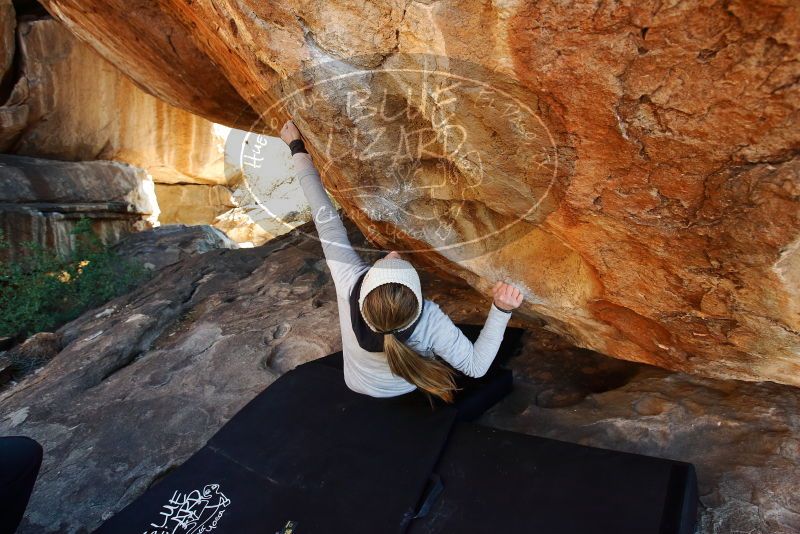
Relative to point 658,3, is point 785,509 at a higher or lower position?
lower

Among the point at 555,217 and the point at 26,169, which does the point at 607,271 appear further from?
the point at 26,169

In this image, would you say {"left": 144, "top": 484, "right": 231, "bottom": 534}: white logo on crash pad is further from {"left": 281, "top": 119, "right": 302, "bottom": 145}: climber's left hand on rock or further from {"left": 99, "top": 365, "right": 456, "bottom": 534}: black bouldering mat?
{"left": 281, "top": 119, "right": 302, "bottom": 145}: climber's left hand on rock

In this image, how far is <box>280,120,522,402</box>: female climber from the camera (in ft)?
6.01

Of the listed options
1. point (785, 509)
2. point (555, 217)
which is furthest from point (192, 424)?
point (785, 509)

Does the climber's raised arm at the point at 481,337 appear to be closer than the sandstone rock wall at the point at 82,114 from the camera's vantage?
Yes

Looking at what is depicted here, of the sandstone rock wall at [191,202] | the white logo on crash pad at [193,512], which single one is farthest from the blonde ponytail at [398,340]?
the sandstone rock wall at [191,202]

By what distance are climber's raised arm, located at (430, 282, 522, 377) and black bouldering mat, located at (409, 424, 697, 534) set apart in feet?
0.98

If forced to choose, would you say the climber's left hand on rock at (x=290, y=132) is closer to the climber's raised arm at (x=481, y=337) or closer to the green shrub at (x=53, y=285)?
the climber's raised arm at (x=481, y=337)

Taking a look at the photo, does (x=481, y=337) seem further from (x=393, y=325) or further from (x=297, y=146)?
(x=297, y=146)

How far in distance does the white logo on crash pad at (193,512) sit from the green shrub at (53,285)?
139 inches

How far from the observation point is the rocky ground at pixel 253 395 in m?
1.89

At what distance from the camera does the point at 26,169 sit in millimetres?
5684

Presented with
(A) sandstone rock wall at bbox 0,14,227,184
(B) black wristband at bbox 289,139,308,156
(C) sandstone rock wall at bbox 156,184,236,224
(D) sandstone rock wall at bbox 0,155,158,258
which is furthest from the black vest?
(C) sandstone rock wall at bbox 156,184,236,224

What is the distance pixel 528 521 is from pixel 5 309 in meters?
5.05
